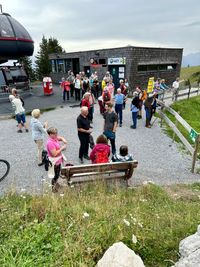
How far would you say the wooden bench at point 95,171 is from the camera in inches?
216

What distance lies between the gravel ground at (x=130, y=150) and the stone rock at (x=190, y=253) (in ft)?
11.1

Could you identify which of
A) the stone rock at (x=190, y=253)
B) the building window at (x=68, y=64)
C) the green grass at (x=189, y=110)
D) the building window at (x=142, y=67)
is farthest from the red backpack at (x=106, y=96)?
the building window at (x=68, y=64)

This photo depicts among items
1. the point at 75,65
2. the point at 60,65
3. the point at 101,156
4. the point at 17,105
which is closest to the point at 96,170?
the point at 101,156

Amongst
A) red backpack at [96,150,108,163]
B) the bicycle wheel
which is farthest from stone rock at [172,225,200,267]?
the bicycle wheel

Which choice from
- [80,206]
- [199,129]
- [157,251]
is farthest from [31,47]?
[157,251]

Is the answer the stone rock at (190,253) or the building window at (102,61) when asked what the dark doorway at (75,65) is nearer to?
the building window at (102,61)

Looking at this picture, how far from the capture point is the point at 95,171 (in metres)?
5.63

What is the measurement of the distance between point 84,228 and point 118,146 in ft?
19.4

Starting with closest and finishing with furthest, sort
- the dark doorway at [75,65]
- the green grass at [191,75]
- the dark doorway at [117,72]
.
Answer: the dark doorway at [117,72] → the dark doorway at [75,65] → the green grass at [191,75]

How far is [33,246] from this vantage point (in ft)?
11.1

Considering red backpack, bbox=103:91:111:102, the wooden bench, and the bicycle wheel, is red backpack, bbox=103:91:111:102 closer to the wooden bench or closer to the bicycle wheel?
the bicycle wheel

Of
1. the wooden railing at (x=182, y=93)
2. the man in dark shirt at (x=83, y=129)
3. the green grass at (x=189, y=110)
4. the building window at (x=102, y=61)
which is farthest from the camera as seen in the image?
the building window at (x=102, y=61)

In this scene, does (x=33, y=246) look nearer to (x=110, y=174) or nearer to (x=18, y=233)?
(x=18, y=233)

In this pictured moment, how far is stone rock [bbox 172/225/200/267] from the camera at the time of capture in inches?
113
